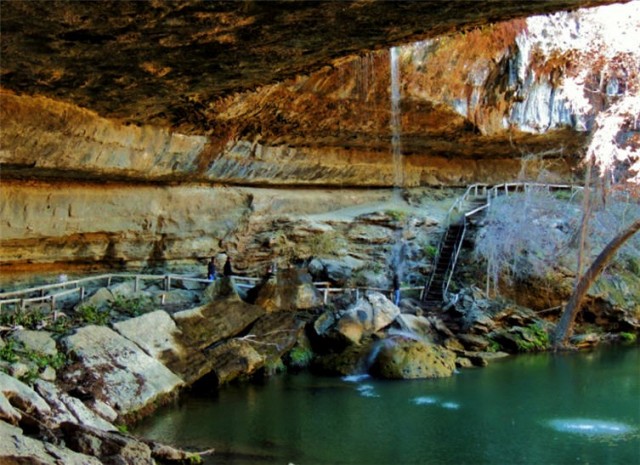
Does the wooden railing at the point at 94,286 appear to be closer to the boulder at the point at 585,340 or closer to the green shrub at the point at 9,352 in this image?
the green shrub at the point at 9,352

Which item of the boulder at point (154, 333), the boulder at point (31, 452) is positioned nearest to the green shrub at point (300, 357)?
the boulder at point (154, 333)

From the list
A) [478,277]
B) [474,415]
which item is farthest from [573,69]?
[474,415]

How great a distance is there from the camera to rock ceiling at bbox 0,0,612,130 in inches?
311

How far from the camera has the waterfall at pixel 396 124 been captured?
17.1 m

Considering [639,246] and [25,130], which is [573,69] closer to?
[639,246]

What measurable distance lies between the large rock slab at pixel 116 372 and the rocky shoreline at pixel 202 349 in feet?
0.09

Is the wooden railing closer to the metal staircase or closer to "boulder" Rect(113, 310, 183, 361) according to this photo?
the metal staircase

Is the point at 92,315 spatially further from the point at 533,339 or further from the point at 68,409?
the point at 533,339

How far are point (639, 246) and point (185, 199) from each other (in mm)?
16124

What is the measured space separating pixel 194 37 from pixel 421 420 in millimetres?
8084

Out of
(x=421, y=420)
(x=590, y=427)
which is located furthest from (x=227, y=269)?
(x=590, y=427)

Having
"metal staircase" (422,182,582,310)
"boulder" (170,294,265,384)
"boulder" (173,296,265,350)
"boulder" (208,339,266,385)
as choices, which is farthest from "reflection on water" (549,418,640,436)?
"metal staircase" (422,182,582,310)

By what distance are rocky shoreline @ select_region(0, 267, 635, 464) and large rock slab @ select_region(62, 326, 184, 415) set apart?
0.03 m

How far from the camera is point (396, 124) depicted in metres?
20.6
